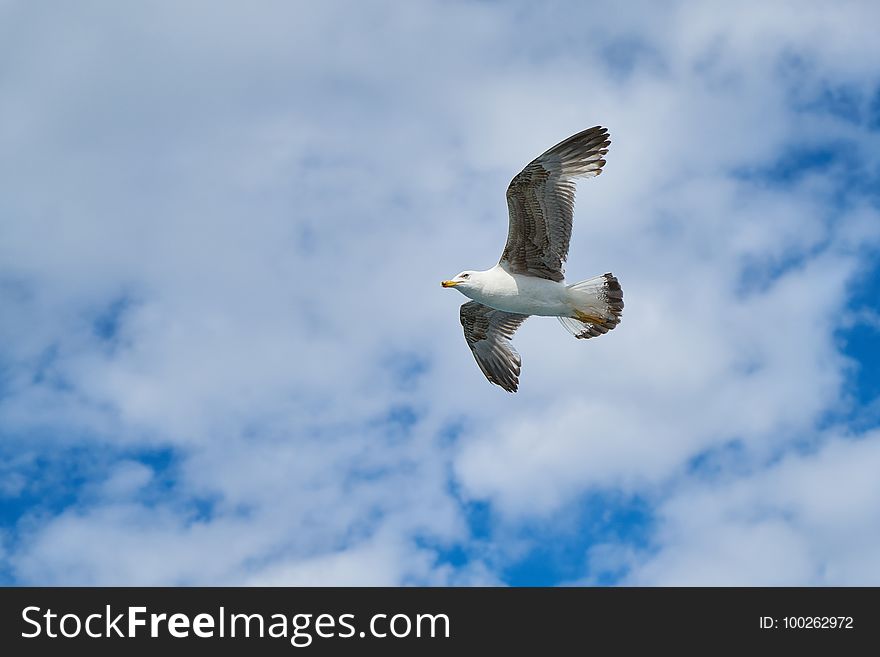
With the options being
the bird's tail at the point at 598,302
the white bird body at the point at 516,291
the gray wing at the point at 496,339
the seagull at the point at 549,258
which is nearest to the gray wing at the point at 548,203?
the seagull at the point at 549,258

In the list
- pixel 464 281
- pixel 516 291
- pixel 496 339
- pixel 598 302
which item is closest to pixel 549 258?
pixel 516 291

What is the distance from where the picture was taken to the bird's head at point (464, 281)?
24.0 metres

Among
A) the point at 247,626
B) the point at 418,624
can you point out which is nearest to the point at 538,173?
the point at 418,624

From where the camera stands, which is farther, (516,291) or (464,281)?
(464,281)

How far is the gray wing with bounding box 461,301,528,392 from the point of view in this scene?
27.6m

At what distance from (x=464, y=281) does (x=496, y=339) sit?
4.16 m

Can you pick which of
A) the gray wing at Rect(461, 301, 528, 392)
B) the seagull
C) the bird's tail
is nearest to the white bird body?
the seagull

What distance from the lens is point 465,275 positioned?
24.2m

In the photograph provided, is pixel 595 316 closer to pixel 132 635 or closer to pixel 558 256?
pixel 558 256

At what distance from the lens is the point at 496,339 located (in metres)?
27.8

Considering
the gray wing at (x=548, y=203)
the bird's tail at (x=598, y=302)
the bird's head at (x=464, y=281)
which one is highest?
the gray wing at (x=548, y=203)

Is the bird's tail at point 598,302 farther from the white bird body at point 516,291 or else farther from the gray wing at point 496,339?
the gray wing at point 496,339

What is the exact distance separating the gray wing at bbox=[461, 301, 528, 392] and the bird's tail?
3.53m

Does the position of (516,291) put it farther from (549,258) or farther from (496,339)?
(496,339)
